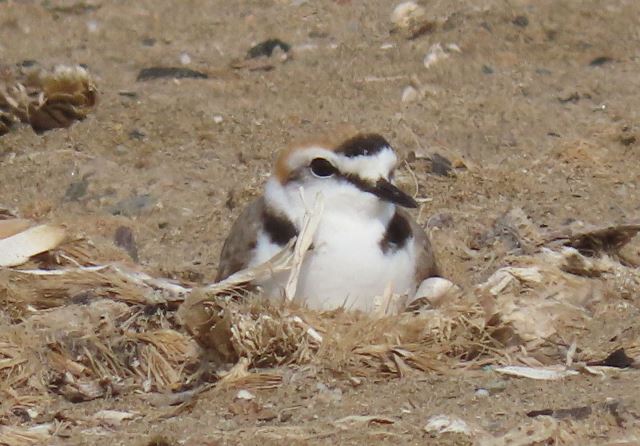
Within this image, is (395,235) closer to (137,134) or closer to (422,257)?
(422,257)

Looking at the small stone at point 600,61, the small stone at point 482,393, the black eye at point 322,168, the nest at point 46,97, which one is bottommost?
the small stone at point 600,61

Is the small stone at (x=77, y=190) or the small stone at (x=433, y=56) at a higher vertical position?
the small stone at (x=77, y=190)

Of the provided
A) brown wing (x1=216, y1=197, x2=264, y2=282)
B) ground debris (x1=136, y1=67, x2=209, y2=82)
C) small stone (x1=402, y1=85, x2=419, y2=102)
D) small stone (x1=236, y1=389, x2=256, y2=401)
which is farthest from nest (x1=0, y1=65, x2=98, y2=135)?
small stone (x1=236, y1=389, x2=256, y2=401)

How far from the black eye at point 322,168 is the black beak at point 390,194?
162mm

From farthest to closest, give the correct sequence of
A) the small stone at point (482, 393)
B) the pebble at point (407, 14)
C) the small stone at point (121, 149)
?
the pebble at point (407, 14)
the small stone at point (121, 149)
the small stone at point (482, 393)

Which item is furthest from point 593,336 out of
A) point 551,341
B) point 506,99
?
point 506,99

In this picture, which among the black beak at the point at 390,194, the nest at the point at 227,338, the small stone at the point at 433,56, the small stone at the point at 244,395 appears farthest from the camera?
the small stone at the point at 433,56

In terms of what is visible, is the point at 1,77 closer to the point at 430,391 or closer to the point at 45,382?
the point at 45,382

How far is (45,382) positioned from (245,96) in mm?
4083

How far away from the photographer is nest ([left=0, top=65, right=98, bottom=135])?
26.1 ft

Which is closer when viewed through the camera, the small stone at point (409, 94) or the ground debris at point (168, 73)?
the small stone at point (409, 94)

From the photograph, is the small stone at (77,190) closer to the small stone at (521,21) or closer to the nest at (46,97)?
the nest at (46,97)

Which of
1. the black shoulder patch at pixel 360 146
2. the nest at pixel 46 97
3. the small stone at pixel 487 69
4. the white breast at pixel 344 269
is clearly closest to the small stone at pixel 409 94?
the small stone at pixel 487 69

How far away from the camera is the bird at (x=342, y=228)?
16.2ft
